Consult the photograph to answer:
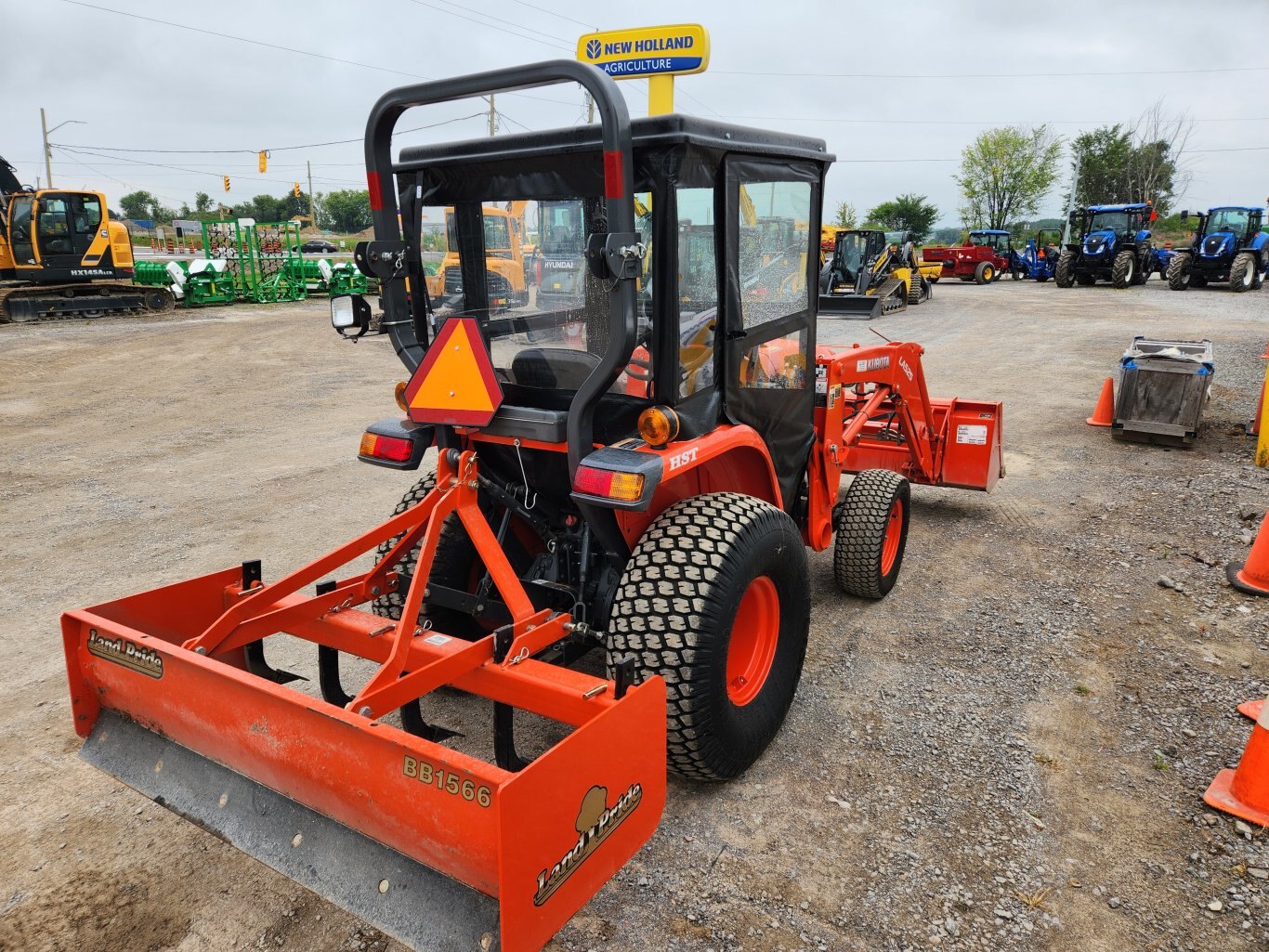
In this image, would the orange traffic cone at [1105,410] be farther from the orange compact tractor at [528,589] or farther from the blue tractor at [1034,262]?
the blue tractor at [1034,262]

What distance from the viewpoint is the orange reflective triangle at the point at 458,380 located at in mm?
3092

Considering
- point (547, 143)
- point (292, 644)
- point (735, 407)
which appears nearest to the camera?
point (547, 143)

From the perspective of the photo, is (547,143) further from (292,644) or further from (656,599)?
(292,644)

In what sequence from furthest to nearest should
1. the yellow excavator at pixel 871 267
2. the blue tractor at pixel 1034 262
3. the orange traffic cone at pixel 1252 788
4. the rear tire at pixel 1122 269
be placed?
the blue tractor at pixel 1034 262 → the rear tire at pixel 1122 269 → the yellow excavator at pixel 871 267 → the orange traffic cone at pixel 1252 788

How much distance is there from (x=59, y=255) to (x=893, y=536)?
66.1 ft

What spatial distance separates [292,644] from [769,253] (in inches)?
120

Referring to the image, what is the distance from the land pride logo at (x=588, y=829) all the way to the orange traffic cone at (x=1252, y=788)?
2.27 m

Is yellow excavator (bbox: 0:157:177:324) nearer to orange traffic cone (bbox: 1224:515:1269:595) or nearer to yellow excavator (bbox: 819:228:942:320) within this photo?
yellow excavator (bbox: 819:228:942:320)

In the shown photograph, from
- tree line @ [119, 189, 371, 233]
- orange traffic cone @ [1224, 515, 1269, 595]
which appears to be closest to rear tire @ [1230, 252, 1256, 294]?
orange traffic cone @ [1224, 515, 1269, 595]

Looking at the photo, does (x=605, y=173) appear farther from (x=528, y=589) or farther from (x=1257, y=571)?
(x=1257, y=571)

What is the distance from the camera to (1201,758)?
340 cm

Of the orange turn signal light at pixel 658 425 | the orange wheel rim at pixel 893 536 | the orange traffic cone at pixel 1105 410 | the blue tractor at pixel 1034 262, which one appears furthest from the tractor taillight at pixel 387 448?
the blue tractor at pixel 1034 262

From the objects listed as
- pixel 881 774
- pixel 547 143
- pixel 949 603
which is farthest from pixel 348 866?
pixel 949 603

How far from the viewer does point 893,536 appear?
5062 millimetres
